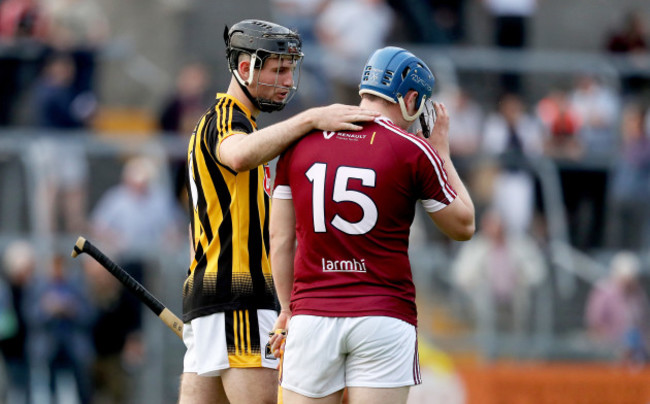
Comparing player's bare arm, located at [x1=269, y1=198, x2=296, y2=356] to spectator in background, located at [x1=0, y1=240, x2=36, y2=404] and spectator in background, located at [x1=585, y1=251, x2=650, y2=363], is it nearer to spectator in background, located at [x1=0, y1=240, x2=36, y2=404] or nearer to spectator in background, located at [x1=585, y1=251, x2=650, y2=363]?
spectator in background, located at [x1=0, y1=240, x2=36, y2=404]

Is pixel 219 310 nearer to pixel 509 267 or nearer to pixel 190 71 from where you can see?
pixel 509 267

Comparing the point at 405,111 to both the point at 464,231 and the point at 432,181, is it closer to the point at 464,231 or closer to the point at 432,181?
the point at 432,181

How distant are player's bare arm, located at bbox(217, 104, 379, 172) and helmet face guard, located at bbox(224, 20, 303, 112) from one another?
0.56 m

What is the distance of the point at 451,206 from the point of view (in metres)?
5.58

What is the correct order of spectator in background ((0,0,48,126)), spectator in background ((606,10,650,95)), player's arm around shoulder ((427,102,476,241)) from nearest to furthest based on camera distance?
player's arm around shoulder ((427,102,476,241)) < spectator in background ((0,0,48,126)) < spectator in background ((606,10,650,95))

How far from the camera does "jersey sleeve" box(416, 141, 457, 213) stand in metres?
5.50

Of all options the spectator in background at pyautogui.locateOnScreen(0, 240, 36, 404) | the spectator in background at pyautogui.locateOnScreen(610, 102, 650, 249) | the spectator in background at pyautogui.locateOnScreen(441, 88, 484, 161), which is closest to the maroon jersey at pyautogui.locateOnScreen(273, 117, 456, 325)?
the spectator in background at pyautogui.locateOnScreen(0, 240, 36, 404)

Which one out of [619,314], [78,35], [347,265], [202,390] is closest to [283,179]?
[347,265]

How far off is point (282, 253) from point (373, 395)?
31.6 inches

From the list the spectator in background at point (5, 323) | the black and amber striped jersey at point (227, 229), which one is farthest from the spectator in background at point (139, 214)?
the black and amber striped jersey at point (227, 229)

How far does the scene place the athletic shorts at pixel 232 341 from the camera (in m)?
5.89

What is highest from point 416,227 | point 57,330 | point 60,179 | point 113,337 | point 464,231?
point 464,231

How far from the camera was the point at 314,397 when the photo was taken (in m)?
5.52

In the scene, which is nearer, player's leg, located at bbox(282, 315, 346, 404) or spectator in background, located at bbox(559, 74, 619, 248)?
player's leg, located at bbox(282, 315, 346, 404)
